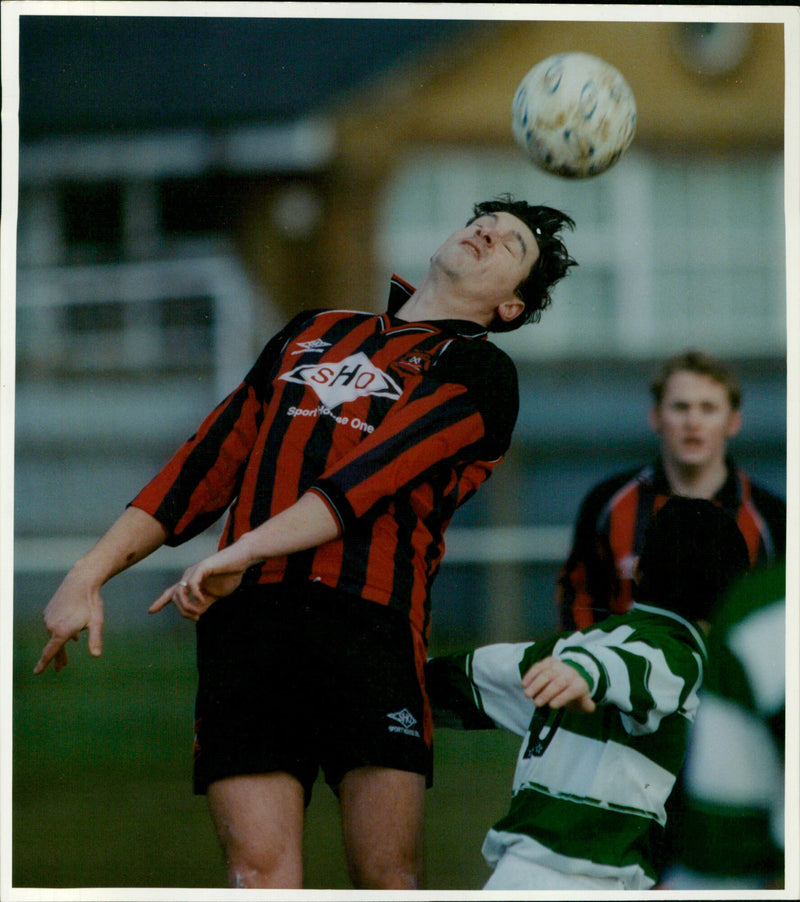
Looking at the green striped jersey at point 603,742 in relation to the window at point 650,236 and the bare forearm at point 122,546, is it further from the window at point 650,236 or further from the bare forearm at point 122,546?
the window at point 650,236

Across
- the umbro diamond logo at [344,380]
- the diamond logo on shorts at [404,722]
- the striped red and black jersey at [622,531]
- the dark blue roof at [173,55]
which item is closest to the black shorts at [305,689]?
the diamond logo on shorts at [404,722]

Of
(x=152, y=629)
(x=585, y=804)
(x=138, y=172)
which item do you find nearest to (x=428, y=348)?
(x=585, y=804)

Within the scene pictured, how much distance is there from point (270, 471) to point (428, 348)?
0.45m

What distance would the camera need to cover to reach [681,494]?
124 inches

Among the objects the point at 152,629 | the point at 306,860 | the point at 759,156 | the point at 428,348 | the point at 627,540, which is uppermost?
the point at 759,156

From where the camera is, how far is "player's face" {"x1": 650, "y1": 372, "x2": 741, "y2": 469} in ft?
10.3

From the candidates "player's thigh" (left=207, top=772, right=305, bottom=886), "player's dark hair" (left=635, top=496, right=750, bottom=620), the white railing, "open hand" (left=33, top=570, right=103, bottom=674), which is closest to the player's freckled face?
"player's dark hair" (left=635, top=496, right=750, bottom=620)

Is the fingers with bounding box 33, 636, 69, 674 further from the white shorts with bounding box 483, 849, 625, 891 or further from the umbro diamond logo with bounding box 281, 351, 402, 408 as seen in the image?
the white shorts with bounding box 483, 849, 625, 891

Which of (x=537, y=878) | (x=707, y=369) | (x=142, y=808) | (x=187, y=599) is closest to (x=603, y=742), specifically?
(x=537, y=878)

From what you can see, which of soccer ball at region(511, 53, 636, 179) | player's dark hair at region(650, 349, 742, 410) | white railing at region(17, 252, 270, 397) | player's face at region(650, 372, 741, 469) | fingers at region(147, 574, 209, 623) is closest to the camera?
fingers at region(147, 574, 209, 623)

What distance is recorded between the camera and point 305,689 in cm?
215

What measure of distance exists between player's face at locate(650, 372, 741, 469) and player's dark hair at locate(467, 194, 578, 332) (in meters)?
0.74

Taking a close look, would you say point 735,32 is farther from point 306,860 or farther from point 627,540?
point 306,860

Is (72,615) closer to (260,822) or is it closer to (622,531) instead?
(260,822)
